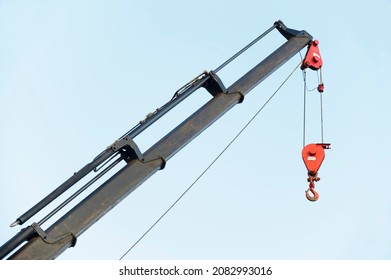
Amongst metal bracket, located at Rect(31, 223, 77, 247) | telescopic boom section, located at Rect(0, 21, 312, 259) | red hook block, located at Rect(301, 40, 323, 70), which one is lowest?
metal bracket, located at Rect(31, 223, 77, 247)

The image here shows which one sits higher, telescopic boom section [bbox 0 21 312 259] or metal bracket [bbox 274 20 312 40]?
metal bracket [bbox 274 20 312 40]

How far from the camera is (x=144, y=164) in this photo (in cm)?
696

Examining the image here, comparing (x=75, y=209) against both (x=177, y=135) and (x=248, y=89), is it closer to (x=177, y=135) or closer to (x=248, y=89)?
(x=177, y=135)

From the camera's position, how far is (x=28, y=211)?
6.24m

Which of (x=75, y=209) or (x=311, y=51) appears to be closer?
(x=75, y=209)

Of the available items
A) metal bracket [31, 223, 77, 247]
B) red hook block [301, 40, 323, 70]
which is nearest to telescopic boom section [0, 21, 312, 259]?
metal bracket [31, 223, 77, 247]

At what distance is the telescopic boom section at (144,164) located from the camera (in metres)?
5.95

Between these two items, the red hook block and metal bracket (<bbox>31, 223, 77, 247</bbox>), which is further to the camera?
the red hook block

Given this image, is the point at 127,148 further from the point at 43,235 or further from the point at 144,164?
the point at 43,235

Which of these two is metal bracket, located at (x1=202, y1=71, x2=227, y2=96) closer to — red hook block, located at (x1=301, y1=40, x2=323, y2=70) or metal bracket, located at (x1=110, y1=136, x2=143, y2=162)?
metal bracket, located at (x1=110, y1=136, x2=143, y2=162)

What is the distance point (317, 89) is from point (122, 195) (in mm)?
4254

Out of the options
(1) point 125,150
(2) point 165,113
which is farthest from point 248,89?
(1) point 125,150

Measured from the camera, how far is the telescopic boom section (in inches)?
234

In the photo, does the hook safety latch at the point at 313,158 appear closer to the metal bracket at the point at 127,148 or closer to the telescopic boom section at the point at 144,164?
the telescopic boom section at the point at 144,164
